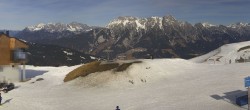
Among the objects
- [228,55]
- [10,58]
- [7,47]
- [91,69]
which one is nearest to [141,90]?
[91,69]

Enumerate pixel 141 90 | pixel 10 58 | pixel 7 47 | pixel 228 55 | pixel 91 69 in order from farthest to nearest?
pixel 228 55, pixel 7 47, pixel 10 58, pixel 91 69, pixel 141 90

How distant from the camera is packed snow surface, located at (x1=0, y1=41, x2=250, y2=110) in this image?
4684cm

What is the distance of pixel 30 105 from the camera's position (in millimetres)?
50562

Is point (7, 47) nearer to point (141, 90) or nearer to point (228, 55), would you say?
point (141, 90)

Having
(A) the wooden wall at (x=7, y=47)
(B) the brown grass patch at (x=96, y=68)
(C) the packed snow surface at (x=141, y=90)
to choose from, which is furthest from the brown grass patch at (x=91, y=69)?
(A) the wooden wall at (x=7, y=47)

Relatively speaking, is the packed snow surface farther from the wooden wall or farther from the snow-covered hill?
the snow-covered hill

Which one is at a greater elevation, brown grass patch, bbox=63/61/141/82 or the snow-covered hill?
the snow-covered hill

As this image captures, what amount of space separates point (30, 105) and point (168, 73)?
97.4 feet

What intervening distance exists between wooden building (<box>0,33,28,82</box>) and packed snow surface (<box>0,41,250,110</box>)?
439 centimetres

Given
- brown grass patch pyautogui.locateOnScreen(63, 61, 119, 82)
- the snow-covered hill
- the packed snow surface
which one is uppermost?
the snow-covered hill

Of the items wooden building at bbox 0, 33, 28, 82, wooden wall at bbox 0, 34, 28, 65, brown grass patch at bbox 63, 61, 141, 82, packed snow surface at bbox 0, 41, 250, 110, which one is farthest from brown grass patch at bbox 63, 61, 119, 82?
wooden wall at bbox 0, 34, 28, 65

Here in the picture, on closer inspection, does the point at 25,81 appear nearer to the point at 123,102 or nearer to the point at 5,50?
the point at 5,50

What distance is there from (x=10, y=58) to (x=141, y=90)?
37.6 m

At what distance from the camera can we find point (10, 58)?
84438mm
